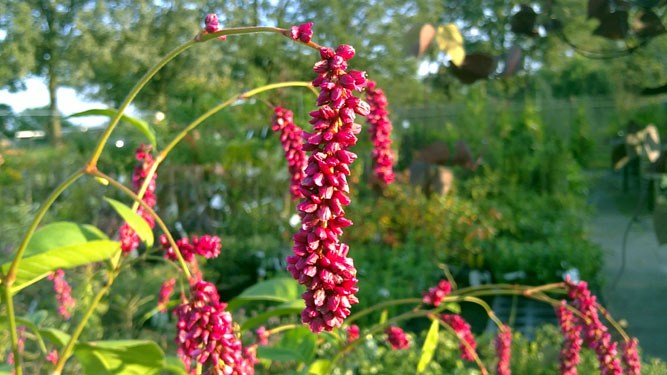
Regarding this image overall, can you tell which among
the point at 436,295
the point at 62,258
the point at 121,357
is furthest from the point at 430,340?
the point at 62,258

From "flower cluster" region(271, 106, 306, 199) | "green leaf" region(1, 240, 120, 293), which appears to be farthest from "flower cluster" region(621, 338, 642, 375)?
"green leaf" region(1, 240, 120, 293)

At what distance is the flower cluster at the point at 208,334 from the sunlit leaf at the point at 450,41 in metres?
1.12

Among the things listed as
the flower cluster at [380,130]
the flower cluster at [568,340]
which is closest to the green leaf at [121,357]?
the flower cluster at [380,130]

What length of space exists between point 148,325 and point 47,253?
273 centimetres

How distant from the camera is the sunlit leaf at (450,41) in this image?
1704 mm

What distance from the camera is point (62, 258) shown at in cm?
102

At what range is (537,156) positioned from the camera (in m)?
7.05

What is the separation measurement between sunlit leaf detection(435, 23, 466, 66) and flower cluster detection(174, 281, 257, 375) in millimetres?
1123

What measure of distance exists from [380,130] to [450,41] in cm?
73

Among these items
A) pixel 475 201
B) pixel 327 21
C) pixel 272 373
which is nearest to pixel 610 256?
pixel 475 201

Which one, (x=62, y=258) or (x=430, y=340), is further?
(x=430, y=340)

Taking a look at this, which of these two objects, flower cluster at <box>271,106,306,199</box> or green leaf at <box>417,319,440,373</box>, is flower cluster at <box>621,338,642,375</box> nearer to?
green leaf at <box>417,319,440,373</box>

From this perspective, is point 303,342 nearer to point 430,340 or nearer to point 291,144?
point 430,340

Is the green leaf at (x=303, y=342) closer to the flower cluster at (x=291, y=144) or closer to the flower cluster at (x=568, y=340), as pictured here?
the flower cluster at (x=291, y=144)
